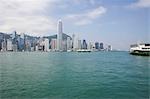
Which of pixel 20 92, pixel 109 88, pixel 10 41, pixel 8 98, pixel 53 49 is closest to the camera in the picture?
pixel 8 98

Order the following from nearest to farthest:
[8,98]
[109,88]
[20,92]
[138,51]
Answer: [8,98] < [20,92] < [109,88] < [138,51]

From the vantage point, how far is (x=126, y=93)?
544 inches

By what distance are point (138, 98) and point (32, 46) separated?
548 feet

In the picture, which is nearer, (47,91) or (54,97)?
(54,97)

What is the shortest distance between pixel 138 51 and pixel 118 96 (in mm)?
54899

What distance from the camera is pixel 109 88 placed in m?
15.1

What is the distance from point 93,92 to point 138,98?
2.74 meters

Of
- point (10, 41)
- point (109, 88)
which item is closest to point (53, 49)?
point (10, 41)

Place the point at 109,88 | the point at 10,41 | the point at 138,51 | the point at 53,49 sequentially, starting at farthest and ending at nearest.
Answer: the point at 53,49 < the point at 10,41 < the point at 138,51 < the point at 109,88

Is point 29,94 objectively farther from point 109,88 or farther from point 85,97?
point 109,88

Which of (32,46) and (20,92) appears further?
(32,46)

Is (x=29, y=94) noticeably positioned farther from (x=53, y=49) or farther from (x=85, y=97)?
(x=53, y=49)

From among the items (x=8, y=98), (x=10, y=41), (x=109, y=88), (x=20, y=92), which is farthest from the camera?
(x=10, y=41)

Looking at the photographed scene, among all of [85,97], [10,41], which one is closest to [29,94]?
[85,97]
